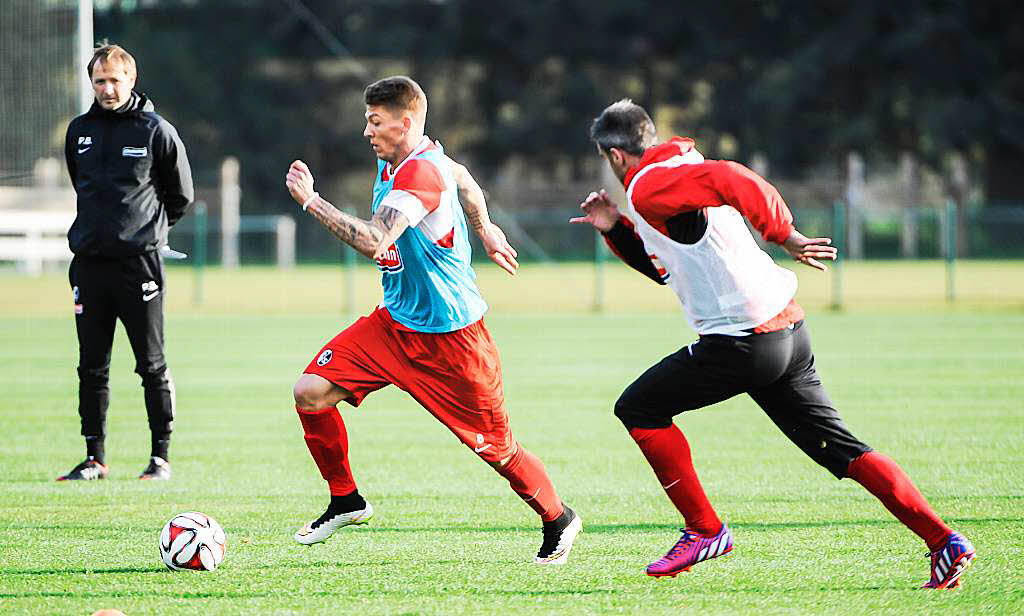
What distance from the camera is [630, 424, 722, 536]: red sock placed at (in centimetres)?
627

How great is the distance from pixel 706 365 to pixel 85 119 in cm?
444

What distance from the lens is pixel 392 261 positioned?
646 cm

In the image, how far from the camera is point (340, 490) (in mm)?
6770

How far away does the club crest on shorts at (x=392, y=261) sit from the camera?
6441 mm

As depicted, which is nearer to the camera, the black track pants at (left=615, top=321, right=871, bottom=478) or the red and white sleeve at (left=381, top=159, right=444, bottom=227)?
the black track pants at (left=615, top=321, right=871, bottom=478)

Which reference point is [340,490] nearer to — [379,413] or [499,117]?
[379,413]

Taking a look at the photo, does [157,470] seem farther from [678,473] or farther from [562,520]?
[678,473]

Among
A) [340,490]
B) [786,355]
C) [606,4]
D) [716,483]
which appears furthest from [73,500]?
[606,4]

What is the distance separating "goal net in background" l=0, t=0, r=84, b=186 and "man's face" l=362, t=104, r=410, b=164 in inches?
867

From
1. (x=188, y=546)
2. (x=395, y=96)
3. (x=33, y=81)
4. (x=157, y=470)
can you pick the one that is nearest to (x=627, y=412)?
(x=395, y=96)

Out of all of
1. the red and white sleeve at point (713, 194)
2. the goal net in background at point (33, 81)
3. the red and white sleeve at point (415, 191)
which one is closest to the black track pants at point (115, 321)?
the red and white sleeve at point (415, 191)

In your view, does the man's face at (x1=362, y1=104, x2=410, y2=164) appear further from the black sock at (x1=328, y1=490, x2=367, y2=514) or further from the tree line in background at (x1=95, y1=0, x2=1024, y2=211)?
the tree line in background at (x1=95, y1=0, x2=1024, y2=211)

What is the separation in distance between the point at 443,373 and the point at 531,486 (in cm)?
64

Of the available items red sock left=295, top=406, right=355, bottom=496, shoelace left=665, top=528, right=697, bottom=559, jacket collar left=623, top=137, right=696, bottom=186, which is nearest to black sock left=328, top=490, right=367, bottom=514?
red sock left=295, top=406, right=355, bottom=496
